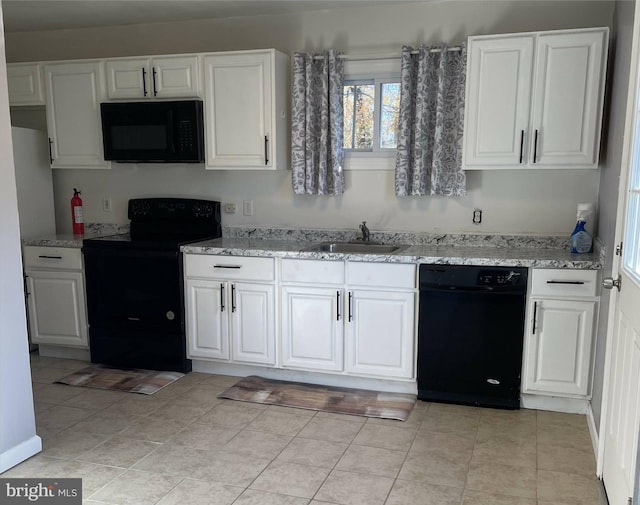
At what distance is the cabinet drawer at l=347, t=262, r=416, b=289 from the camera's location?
3168mm

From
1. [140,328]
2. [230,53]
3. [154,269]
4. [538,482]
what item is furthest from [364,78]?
[538,482]

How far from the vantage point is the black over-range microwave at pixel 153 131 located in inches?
144

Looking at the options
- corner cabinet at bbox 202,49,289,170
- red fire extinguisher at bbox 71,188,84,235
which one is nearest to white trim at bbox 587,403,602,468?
corner cabinet at bbox 202,49,289,170

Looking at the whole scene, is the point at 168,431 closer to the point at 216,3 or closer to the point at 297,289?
the point at 297,289

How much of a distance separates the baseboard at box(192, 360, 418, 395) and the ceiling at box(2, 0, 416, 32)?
2354 mm

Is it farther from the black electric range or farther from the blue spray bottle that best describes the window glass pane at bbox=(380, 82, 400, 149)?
the black electric range

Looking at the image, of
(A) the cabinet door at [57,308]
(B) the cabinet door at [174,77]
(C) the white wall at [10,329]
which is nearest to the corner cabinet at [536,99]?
(B) the cabinet door at [174,77]

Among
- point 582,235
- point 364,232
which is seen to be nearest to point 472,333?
point 582,235

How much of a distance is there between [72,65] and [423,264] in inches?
110

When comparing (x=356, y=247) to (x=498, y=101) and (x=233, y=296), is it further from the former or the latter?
(x=498, y=101)

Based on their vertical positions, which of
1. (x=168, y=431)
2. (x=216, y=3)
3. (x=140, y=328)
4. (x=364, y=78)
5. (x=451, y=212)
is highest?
(x=216, y=3)

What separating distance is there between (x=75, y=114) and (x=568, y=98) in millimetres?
3233

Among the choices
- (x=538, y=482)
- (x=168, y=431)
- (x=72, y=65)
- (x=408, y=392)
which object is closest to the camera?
(x=538, y=482)

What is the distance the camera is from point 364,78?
3.64 m
